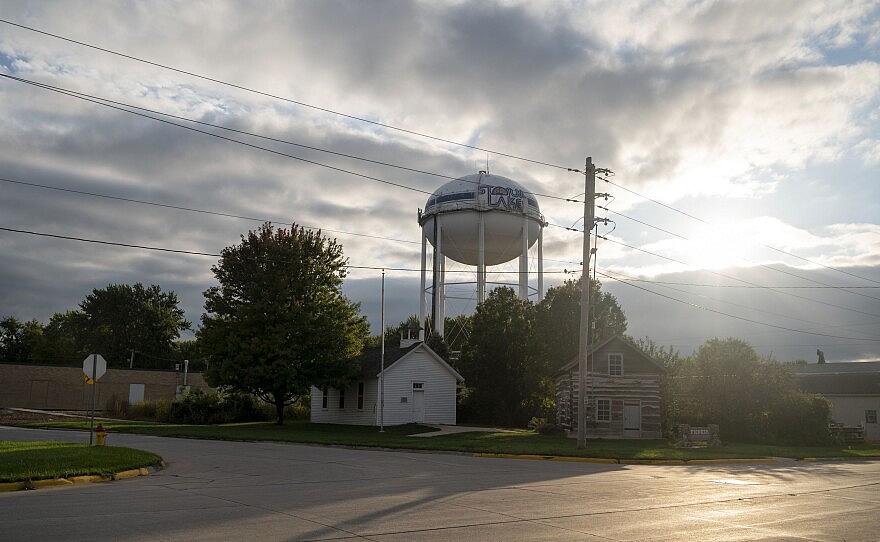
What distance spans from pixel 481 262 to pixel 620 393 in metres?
19.7

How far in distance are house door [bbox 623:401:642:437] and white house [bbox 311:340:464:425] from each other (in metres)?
12.9

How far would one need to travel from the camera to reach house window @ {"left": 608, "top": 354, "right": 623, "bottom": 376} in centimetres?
4183

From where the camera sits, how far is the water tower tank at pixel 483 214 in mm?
58094

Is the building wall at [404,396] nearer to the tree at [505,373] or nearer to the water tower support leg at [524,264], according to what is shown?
the tree at [505,373]

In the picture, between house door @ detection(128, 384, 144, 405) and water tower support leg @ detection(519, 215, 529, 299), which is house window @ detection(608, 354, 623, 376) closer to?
water tower support leg @ detection(519, 215, 529, 299)

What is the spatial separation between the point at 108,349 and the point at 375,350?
2522 inches

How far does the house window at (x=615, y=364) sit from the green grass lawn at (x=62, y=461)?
85.7 feet

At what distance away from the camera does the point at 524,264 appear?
2346 inches

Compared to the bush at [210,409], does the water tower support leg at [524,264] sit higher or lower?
higher

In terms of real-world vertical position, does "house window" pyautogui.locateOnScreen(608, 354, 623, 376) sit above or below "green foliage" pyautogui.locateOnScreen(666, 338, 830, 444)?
above

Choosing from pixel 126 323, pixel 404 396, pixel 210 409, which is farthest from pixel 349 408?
pixel 126 323

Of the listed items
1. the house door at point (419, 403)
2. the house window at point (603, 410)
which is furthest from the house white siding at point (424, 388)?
the house window at point (603, 410)

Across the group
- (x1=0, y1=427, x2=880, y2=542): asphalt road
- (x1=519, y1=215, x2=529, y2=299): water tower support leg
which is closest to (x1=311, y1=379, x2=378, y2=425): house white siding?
(x1=519, y1=215, x2=529, y2=299): water tower support leg

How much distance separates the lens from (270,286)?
46.1 metres
